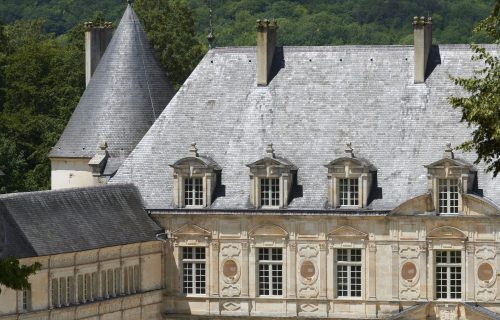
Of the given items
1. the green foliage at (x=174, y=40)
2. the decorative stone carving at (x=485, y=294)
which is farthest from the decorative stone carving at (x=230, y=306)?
the green foliage at (x=174, y=40)

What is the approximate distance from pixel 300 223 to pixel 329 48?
5539mm

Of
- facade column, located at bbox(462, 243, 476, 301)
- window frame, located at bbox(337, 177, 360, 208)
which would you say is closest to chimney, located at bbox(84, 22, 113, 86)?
window frame, located at bbox(337, 177, 360, 208)

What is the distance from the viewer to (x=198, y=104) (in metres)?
63.5

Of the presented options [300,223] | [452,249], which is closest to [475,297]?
[452,249]

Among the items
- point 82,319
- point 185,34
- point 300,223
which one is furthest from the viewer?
point 185,34

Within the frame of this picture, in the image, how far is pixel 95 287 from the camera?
57.8 m

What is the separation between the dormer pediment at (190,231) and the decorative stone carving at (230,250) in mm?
618

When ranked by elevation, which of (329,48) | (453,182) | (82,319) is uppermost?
(329,48)

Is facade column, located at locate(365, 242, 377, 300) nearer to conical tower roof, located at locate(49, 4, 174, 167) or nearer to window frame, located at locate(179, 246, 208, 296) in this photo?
window frame, located at locate(179, 246, 208, 296)

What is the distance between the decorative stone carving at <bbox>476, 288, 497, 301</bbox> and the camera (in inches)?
2331

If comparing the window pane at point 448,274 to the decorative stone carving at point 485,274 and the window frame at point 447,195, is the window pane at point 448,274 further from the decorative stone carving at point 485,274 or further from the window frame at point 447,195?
the window frame at point 447,195

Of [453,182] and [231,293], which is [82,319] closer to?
[231,293]

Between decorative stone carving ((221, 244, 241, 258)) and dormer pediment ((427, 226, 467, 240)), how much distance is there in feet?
17.4

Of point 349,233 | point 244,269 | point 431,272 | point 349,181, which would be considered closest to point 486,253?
point 431,272
